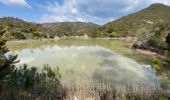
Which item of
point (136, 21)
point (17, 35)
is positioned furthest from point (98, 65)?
point (136, 21)

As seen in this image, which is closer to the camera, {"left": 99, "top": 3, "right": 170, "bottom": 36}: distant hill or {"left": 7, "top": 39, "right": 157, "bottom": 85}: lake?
{"left": 7, "top": 39, "right": 157, "bottom": 85}: lake

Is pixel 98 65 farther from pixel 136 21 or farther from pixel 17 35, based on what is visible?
pixel 136 21

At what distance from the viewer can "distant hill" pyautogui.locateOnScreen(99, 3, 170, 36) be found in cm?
14615

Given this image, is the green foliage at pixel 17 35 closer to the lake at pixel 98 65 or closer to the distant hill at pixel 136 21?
the lake at pixel 98 65

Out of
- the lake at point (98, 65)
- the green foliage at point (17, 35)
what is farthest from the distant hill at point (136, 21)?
the lake at point (98, 65)

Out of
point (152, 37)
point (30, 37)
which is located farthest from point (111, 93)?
point (30, 37)

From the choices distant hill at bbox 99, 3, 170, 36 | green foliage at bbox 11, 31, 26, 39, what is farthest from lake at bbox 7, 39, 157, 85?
distant hill at bbox 99, 3, 170, 36

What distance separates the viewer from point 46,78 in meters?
17.0

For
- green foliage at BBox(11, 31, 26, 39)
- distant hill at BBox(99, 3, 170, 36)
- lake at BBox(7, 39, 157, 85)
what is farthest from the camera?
distant hill at BBox(99, 3, 170, 36)

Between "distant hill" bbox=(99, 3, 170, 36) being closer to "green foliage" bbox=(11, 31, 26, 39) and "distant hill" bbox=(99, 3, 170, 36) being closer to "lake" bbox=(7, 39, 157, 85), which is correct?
"green foliage" bbox=(11, 31, 26, 39)

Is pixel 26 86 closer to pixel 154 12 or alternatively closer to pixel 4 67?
pixel 4 67

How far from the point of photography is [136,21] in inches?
6727

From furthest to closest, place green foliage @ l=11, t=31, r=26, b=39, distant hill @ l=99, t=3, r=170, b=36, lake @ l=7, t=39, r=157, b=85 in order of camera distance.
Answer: distant hill @ l=99, t=3, r=170, b=36, green foliage @ l=11, t=31, r=26, b=39, lake @ l=7, t=39, r=157, b=85

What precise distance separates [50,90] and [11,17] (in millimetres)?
175386
